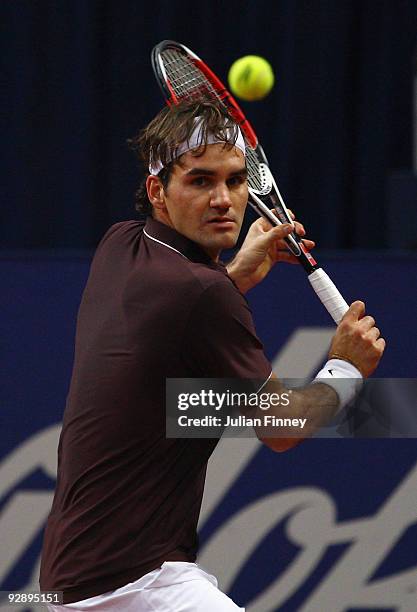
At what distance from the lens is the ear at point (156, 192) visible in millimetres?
2434

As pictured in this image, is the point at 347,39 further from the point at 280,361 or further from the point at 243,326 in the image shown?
the point at 243,326

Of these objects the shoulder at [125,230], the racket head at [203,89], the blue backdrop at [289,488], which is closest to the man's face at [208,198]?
the shoulder at [125,230]

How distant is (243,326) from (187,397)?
0.21 m

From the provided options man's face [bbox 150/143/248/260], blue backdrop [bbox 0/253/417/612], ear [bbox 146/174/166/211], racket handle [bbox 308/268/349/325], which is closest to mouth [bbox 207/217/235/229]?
man's face [bbox 150/143/248/260]

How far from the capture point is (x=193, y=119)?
8.00 feet

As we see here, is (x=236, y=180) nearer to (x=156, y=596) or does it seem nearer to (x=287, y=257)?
(x=287, y=257)

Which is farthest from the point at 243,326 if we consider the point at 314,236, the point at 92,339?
the point at 314,236

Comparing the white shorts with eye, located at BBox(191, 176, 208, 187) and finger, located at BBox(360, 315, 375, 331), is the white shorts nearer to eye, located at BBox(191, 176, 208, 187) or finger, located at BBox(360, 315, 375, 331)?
finger, located at BBox(360, 315, 375, 331)

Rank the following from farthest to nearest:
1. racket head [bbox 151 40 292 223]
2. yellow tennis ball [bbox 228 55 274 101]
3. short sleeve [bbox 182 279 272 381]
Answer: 1. yellow tennis ball [bbox 228 55 274 101]
2. racket head [bbox 151 40 292 223]
3. short sleeve [bbox 182 279 272 381]

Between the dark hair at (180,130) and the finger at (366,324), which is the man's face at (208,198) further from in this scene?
the finger at (366,324)

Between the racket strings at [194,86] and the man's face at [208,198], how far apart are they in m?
0.54

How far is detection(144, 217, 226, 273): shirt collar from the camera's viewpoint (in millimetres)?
2346

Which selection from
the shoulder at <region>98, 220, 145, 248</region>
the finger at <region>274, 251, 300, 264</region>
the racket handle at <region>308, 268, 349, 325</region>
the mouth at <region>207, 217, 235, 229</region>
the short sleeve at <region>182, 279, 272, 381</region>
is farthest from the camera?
the finger at <region>274, 251, 300, 264</region>

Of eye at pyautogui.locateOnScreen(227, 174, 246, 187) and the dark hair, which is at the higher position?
the dark hair
